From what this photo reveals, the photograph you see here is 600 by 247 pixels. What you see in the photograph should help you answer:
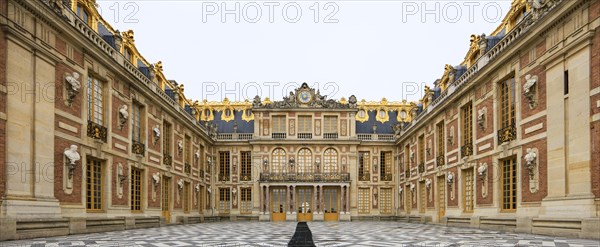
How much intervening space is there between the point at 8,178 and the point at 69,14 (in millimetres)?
6864

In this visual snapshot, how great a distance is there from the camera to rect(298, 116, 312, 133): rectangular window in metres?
48.6

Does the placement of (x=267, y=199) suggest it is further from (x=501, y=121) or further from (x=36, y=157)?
(x=36, y=157)

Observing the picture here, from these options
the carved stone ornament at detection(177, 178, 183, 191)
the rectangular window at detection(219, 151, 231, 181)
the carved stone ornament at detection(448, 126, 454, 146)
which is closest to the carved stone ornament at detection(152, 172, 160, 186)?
the carved stone ornament at detection(177, 178, 183, 191)

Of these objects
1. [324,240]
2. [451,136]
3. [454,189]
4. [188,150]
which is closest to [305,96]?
[188,150]

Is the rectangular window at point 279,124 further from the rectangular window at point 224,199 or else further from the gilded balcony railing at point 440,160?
the gilded balcony railing at point 440,160

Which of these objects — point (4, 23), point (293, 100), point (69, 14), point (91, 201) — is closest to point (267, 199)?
point (293, 100)

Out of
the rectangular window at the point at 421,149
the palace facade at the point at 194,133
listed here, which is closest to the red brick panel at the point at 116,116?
the palace facade at the point at 194,133

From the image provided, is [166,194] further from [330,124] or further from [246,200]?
[330,124]

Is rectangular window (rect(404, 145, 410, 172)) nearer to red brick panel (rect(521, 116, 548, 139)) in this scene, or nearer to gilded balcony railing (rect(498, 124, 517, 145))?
gilded balcony railing (rect(498, 124, 517, 145))

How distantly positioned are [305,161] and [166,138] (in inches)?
681

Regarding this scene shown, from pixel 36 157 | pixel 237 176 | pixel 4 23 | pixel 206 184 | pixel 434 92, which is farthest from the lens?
pixel 237 176

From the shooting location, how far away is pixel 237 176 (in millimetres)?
48344

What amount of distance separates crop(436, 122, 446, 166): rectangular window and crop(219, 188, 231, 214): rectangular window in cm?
2174

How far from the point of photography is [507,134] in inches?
864
